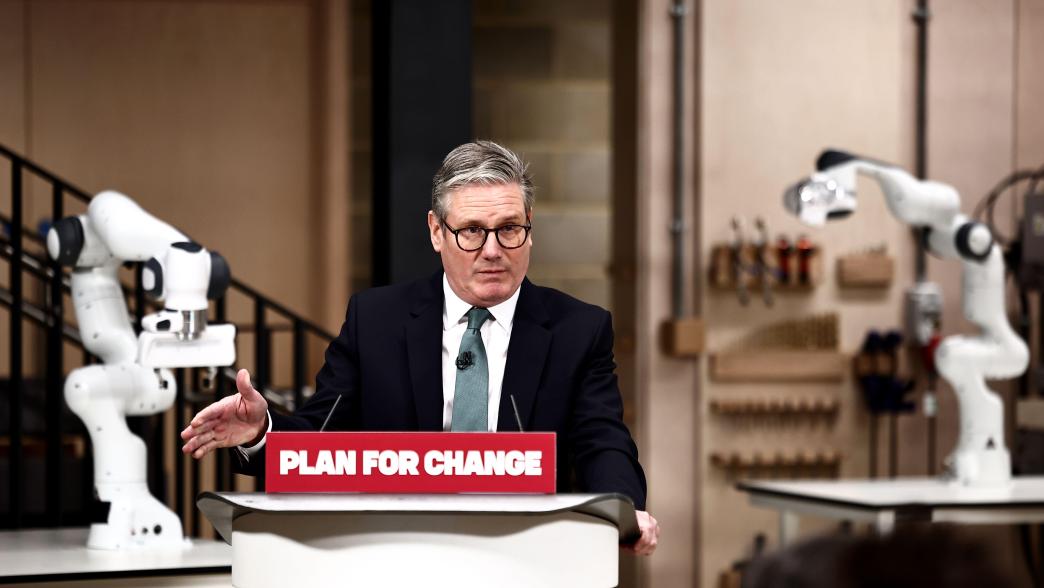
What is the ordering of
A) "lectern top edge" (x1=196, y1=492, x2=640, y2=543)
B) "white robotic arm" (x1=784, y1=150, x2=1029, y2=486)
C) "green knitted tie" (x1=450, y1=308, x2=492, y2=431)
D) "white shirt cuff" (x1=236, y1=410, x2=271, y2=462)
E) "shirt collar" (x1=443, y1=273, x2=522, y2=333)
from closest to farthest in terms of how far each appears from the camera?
"lectern top edge" (x1=196, y1=492, x2=640, y2=543)
"white shirt cuff" (x1=236, y1=410, x2=271, y2=462)
"green knitted tie" (x1=450, y1=308, x2=492, y2=431)
"shirt collar" (x1=443, y1=273, x2=522, y2=333)
"white robotic arm" (x1=784, y1=150, x2=1029, y2=486)

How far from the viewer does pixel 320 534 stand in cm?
171

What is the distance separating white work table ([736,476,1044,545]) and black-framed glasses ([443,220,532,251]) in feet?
6.65

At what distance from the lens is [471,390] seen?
2230 millimetres

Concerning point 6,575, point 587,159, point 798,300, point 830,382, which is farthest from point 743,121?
point 6,575

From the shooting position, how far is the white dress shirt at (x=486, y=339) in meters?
2.28

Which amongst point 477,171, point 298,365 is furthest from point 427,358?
point 298,365

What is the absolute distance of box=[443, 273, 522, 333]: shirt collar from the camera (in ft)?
7.60

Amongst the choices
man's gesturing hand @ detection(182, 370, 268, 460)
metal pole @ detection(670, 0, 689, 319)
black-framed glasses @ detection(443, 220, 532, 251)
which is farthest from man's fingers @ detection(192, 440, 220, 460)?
metal pole @ detection(670, 0, 689, 319)

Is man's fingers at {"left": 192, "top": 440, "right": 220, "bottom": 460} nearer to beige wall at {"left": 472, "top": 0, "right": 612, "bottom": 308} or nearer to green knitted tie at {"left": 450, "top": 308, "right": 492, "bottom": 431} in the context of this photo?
green knitted tie at {"left": 450, "top": 308, "right": 492, "bottom": 431}

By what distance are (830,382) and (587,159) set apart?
2.16 meters

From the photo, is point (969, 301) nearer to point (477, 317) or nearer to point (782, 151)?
point (782, 151)

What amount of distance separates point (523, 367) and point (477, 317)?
4.7 inches

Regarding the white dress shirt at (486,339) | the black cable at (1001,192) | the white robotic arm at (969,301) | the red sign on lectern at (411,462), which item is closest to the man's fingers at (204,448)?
the red sign on lectern at (411,462)

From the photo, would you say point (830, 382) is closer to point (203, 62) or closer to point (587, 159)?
point (587, 159)
